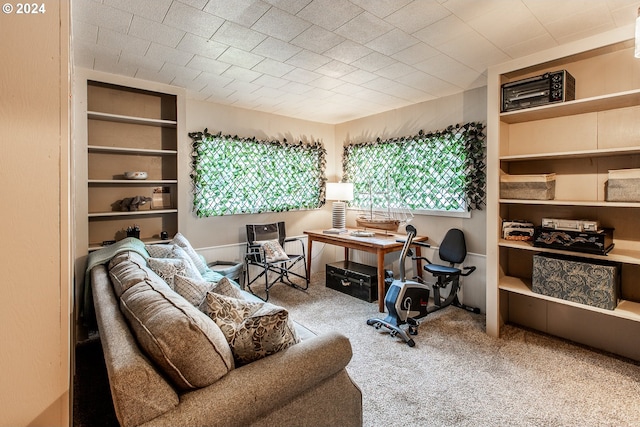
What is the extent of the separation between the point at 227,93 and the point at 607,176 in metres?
3.73

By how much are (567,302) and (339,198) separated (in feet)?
9.30

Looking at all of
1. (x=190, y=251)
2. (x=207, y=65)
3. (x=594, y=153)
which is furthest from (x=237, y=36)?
(x=594, y=153)

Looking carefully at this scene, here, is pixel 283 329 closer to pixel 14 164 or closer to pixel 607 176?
pixel 14 164

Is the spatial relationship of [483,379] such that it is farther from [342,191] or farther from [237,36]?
[237,36]

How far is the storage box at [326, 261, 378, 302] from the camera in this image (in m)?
3.96

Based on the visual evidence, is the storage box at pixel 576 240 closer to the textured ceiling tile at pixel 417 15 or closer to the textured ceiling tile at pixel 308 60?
the textured ceiling tile at pixel 417 15

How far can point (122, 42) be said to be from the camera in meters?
2.47

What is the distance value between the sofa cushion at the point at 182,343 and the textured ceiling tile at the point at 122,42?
2079 millimetres

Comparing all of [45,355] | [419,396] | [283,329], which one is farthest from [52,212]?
[419,396]

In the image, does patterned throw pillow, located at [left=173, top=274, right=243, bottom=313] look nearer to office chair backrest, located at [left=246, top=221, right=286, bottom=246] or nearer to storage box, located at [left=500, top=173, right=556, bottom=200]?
office chair backrest, located at [left=246, top=221, right=286, bottom=246]

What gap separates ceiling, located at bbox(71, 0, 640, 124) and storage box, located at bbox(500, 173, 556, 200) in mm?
1031

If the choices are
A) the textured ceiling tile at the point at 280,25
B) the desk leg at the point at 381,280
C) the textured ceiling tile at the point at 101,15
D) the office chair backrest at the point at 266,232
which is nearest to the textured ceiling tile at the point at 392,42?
the textured ceiling tile at the point at 280,25

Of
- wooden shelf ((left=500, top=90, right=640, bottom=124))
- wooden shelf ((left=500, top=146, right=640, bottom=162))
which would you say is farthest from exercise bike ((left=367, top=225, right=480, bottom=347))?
wooden shelf ((left=500, top=90, right=640, bottom=124))

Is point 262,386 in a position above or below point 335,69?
below
